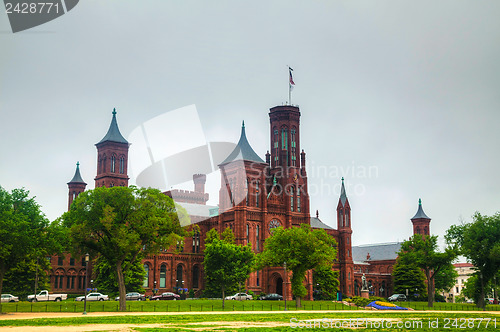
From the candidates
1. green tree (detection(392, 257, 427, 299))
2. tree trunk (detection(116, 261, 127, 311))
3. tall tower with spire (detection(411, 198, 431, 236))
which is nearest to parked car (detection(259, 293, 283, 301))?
tree trunk (detection(116, 261, 127, 311))

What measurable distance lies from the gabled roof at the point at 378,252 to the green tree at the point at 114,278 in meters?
72.6

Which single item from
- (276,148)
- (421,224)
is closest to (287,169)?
(276,148)

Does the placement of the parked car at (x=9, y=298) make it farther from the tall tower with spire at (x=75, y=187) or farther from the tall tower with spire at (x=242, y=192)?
the tall tower with spire at (x=75, y=187)

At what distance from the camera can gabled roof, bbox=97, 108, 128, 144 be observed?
3984 inches

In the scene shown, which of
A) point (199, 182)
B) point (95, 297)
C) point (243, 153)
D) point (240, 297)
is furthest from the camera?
point (199, 182)

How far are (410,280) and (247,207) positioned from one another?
4108 centimetres

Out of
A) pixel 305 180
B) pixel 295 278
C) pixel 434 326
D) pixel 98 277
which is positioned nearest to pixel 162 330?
pixel 434 326

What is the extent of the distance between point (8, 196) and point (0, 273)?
23.1 feet

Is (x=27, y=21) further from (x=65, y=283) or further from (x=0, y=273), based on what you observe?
(x=65, y=283)

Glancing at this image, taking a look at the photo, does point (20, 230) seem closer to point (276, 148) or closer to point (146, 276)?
point (146, 276)

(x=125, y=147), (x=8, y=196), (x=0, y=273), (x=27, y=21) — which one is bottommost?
(x=0, y=273)

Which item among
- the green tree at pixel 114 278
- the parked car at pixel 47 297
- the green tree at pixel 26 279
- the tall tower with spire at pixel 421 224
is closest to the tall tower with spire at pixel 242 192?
the green tree at pixel 114 278

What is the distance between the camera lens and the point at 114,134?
102125mm

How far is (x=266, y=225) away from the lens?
9356 centimetres
